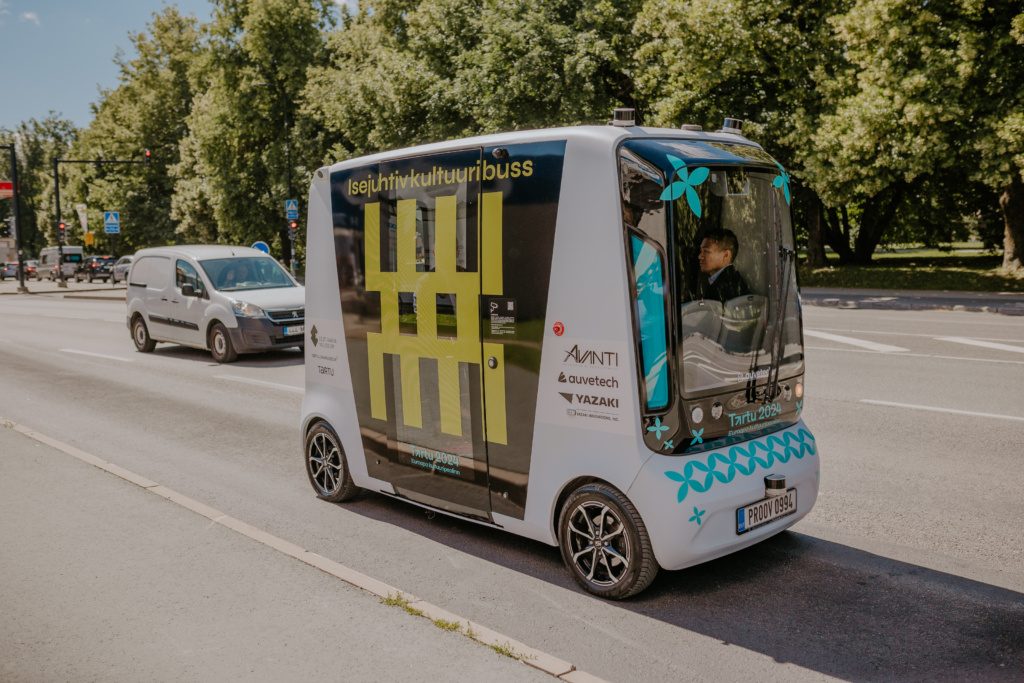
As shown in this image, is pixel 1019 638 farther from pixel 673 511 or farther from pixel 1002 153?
pixel 1002 153

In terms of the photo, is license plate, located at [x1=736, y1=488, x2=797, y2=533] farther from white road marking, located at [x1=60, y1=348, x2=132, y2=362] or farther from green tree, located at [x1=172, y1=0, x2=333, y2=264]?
green tree, located at [x1=172, y1=0, x2=333, y2=264]

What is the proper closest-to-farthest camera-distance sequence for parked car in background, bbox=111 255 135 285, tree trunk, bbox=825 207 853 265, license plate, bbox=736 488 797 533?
license plate, bbox=736 488 797 533, tree trunk, bbox=825 207 853 265, parked car in background, bbox=111 255 135 285

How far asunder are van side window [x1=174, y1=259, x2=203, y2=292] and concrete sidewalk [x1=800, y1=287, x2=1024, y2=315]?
12989mm

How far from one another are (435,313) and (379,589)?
5.51 feet

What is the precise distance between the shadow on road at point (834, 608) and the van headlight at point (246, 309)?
9.83 m

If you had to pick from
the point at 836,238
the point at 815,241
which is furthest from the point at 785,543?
the point at 836,238

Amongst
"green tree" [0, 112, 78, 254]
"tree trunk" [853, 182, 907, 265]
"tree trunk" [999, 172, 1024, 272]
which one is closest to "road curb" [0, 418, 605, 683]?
"tree trunk" [999, 172, 1024, 272]

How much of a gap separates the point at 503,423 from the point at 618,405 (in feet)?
2.79

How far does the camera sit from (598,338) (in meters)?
4.59

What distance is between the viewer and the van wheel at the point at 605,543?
4543 mm

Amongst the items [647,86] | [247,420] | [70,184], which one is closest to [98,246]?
[70,184]

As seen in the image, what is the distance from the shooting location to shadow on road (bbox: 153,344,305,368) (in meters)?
14.5

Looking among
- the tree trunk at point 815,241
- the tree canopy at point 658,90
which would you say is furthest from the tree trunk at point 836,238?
the tree trunk at point 815,241

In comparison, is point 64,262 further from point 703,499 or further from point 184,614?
point 703,499
